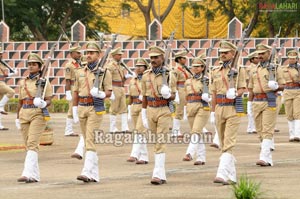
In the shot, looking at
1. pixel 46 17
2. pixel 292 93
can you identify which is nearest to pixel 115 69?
pixel 292 93

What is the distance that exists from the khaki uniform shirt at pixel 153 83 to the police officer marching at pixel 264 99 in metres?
2.82

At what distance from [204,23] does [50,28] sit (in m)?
8.37

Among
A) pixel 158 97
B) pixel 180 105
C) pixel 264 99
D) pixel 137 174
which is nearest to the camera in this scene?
pixel 158 97

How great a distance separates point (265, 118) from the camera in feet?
63.1

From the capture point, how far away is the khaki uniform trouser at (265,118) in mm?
19062

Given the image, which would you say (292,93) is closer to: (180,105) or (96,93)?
(180,105)

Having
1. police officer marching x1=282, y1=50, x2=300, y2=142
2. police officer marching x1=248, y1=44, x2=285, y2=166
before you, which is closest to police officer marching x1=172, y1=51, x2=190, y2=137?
police officer marching x1=282, y1=50, x2=300, y2=142

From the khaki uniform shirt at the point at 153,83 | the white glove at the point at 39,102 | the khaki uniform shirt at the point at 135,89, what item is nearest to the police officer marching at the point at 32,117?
the white glove at the point at 39,102

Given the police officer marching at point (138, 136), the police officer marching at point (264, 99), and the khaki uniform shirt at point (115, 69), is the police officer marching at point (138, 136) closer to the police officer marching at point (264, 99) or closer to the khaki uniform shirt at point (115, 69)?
the police officer marching at point (264, 99)

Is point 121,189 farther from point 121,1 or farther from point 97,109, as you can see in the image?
point 121,1

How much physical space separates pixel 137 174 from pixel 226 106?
2257 millimetres

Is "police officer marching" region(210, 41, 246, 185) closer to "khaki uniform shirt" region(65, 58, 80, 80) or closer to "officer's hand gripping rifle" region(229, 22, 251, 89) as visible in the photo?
"officer's hand gripping rifle" region(229, 22, 251, 89)

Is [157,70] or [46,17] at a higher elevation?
[46,17]

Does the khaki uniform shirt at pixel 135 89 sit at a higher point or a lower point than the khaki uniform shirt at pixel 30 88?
higher
